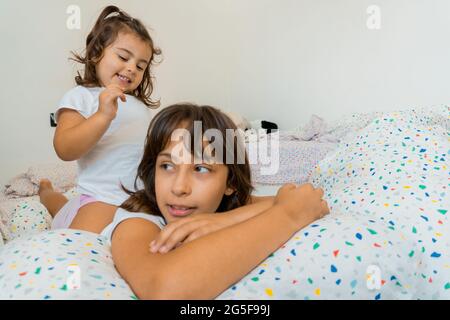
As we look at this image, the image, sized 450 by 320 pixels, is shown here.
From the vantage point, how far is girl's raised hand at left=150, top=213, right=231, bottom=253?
59 cm

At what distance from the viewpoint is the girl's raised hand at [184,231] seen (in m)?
0.59

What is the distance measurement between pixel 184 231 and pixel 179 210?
15 centimetres

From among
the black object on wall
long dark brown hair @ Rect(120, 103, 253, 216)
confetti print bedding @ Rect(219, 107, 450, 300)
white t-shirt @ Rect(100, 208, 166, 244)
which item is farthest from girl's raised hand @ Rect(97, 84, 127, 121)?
the black object on wall

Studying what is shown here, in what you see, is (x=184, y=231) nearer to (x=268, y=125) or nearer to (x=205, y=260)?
(x=205, y=260)

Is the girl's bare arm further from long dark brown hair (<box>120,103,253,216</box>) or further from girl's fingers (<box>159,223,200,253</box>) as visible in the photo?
long dark brown hair (<box>120,103,253,216</box>)

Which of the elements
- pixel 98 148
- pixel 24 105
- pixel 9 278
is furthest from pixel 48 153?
pixel 9 278

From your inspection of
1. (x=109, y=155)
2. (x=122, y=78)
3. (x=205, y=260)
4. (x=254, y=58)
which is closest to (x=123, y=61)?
(x=122, y=78)

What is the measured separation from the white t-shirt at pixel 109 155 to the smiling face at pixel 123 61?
2.4 inches

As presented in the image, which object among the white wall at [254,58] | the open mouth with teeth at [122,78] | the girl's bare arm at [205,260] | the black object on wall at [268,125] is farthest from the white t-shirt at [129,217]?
the black object on wall at [268,125]

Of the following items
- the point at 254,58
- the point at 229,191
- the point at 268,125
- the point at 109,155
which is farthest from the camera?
the point at 254,58

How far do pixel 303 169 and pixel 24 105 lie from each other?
1668mm

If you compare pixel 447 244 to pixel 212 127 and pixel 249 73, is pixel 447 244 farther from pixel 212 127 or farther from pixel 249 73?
pixel 249 73

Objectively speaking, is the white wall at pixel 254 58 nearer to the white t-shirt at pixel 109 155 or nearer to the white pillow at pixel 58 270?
the white t-shirt at pixel 109 155

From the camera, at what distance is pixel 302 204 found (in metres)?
0.66
